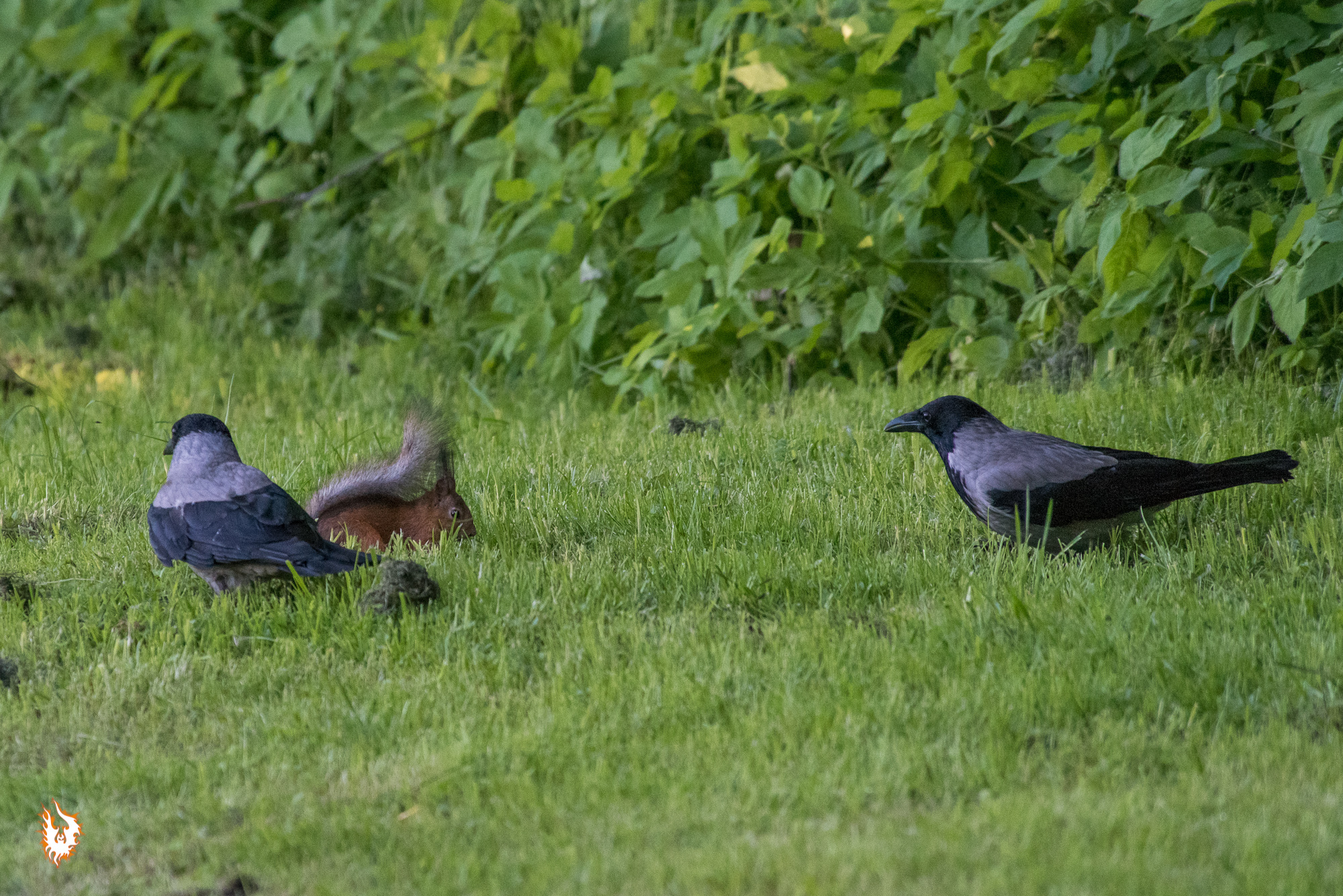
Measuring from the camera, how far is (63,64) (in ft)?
28.5

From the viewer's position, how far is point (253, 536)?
357cm

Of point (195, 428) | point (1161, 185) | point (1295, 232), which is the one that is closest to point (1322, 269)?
point (1295, 232)

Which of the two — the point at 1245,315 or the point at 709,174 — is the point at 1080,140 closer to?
the point at 1245,315

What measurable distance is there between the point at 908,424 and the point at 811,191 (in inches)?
72.9

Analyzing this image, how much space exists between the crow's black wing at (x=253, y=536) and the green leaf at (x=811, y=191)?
2958 millimetres

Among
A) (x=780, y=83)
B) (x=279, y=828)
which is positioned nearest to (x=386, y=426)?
(x=780, y=83)

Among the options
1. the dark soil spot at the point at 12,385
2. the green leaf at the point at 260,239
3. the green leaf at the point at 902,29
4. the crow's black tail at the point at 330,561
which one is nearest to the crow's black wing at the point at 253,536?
the crow's black tail at the point at 330,561

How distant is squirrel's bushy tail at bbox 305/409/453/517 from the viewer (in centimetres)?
428

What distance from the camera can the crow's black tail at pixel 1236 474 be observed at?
12.5 feet

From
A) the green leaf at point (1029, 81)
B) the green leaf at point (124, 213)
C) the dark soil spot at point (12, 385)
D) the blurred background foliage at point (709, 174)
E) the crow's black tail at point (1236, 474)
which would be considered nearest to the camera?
the crow's black tail at point (1236, 474)

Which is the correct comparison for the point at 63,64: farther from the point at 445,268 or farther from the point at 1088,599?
the point at 1088,599

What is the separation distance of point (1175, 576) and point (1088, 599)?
0.37m

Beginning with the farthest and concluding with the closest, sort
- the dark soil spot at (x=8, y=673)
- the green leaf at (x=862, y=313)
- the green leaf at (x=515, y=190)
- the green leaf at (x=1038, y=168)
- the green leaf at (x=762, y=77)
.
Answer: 1. the green leaf at (x=515, y=190)
2. the green leaf at (x=762, y=77)
3. the green leaf at (x=862, y=313)
4. the green leaf at (x=1038, y=168)
5. the dark soil spot at (x=8, y=673)

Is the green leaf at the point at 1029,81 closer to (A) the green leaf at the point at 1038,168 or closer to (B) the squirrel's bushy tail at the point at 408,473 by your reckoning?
(A) the green leaf at the point at 1038,168
